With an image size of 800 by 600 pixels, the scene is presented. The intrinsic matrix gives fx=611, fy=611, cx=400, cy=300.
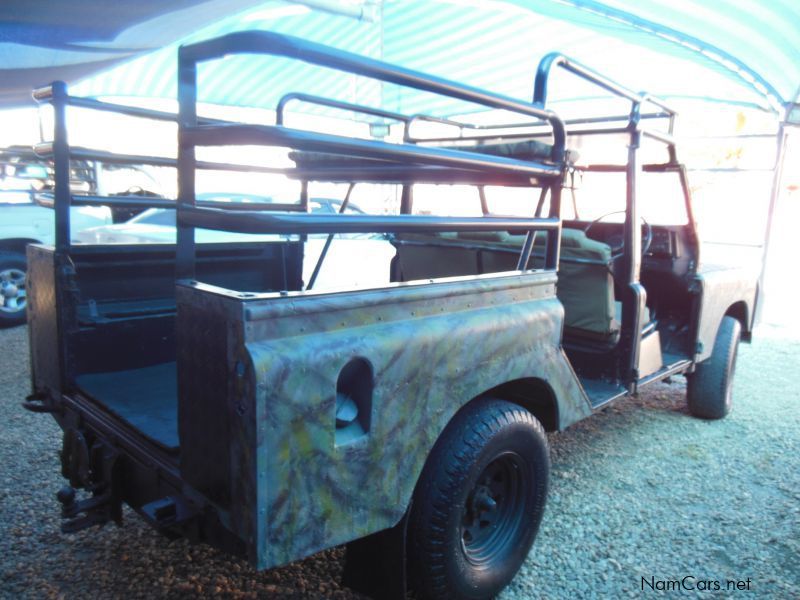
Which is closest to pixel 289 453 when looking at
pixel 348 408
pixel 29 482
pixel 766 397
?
pixel 348 408

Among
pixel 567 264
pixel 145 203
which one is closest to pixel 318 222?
pixel 145 203

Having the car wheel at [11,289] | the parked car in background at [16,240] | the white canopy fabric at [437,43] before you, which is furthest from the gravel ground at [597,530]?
the white canopy fabric at [437,43]

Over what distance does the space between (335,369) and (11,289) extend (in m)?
7.09

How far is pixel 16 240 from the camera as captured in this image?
291 inches

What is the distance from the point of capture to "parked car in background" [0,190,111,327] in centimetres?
722

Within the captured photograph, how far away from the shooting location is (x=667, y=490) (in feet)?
11.7

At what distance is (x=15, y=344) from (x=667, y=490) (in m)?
6.36

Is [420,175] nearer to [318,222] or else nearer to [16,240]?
[318,222]

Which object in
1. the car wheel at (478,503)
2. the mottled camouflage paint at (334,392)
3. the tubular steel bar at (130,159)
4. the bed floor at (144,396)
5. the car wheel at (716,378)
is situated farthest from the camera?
the car wheel at (716,378)

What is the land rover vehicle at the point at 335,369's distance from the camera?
165 centimetres

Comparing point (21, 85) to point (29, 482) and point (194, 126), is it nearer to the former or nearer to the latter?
point (29, 482)

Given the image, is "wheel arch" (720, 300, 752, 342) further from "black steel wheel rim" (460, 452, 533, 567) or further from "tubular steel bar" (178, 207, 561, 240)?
"tubular steel bar" (178, 207, 561, 240)

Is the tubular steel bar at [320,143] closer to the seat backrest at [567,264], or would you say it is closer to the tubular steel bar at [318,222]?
the tubular steel bar at [318,222]

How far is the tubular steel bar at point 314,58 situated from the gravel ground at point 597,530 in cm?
197
